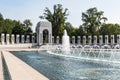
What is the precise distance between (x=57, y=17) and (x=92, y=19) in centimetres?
666

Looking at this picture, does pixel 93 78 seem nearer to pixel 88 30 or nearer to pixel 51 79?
pixel 51 79

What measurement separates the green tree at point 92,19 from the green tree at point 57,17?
3.97 meters

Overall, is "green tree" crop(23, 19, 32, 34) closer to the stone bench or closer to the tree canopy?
the tree canopy

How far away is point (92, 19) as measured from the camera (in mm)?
59188

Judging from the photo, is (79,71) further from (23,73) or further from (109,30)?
(109,30)

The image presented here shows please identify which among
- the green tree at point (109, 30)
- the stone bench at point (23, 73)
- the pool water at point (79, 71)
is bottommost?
the pool water at point (79, 71)

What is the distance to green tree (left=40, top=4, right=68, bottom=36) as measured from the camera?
5928cm

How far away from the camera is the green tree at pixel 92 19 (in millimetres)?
58875

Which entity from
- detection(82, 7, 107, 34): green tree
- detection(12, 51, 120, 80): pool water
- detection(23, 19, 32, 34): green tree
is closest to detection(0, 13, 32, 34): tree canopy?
detection(23, 19, 32, 34): green tree

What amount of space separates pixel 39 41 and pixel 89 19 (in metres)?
13.6

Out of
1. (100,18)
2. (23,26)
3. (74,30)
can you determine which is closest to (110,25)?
(100,18)

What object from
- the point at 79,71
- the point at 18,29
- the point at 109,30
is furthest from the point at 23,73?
the point at 18,29

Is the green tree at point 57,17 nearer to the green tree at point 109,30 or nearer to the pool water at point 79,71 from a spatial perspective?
the green tree at point 109,30

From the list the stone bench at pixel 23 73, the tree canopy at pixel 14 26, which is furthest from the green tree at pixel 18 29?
the stone bench at pixel 23 73
